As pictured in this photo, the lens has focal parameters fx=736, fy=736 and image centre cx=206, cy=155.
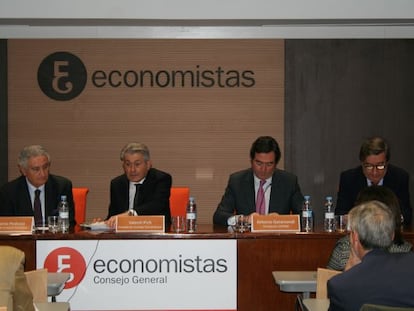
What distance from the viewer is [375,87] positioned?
721 cm

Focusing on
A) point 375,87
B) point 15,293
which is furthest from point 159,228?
point 375,87

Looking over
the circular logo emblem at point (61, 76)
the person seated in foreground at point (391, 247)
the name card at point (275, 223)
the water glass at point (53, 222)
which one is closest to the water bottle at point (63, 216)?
the water glass at point (53, 222)

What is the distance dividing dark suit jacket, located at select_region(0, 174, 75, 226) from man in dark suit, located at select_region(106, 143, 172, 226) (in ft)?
1.29

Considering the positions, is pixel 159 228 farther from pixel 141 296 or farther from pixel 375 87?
pixel 375 87

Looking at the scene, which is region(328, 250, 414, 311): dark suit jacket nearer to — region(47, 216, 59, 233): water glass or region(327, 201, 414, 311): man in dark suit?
region(327, 201, 414, 311): man in dark suit

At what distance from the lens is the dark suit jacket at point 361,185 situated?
5516 mm

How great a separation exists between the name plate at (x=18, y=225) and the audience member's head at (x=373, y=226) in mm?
2465

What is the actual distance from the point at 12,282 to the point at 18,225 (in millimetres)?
2107

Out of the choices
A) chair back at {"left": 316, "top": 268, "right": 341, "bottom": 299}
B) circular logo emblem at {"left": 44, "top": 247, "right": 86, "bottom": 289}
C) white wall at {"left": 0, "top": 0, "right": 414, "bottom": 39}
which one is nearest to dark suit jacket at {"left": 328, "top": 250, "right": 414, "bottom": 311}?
chair back at {"left": 316, "top": 268, "right": 341, "bottom": 299}

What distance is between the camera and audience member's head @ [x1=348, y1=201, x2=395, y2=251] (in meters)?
3.09

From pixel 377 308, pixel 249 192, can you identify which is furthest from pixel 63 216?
pixel 377 308

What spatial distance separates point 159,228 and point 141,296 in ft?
Answer: 1.50

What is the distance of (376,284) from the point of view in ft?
9.44

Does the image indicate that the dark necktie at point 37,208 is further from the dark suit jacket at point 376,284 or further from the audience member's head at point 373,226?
the dark suit jacket at point 376,284
